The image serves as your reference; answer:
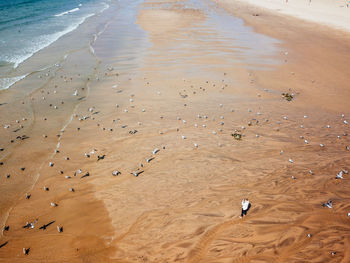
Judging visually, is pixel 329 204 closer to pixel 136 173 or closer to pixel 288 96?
pixel 136 173

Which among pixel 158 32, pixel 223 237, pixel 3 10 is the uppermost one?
pixel 3 10

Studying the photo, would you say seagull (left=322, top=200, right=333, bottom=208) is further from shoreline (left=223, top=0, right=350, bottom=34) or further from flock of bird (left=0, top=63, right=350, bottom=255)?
shoreline (left=223, top=0, right=350, bottom=34)

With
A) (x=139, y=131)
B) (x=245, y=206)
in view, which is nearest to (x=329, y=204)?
(x=245, y=206)

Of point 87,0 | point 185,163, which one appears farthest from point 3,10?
point 185,163

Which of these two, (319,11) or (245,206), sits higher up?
(319,11)

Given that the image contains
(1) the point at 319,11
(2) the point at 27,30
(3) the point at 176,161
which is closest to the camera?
(3) the point at 176,161

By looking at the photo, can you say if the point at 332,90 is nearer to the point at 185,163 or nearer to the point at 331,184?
the point at 331,184
